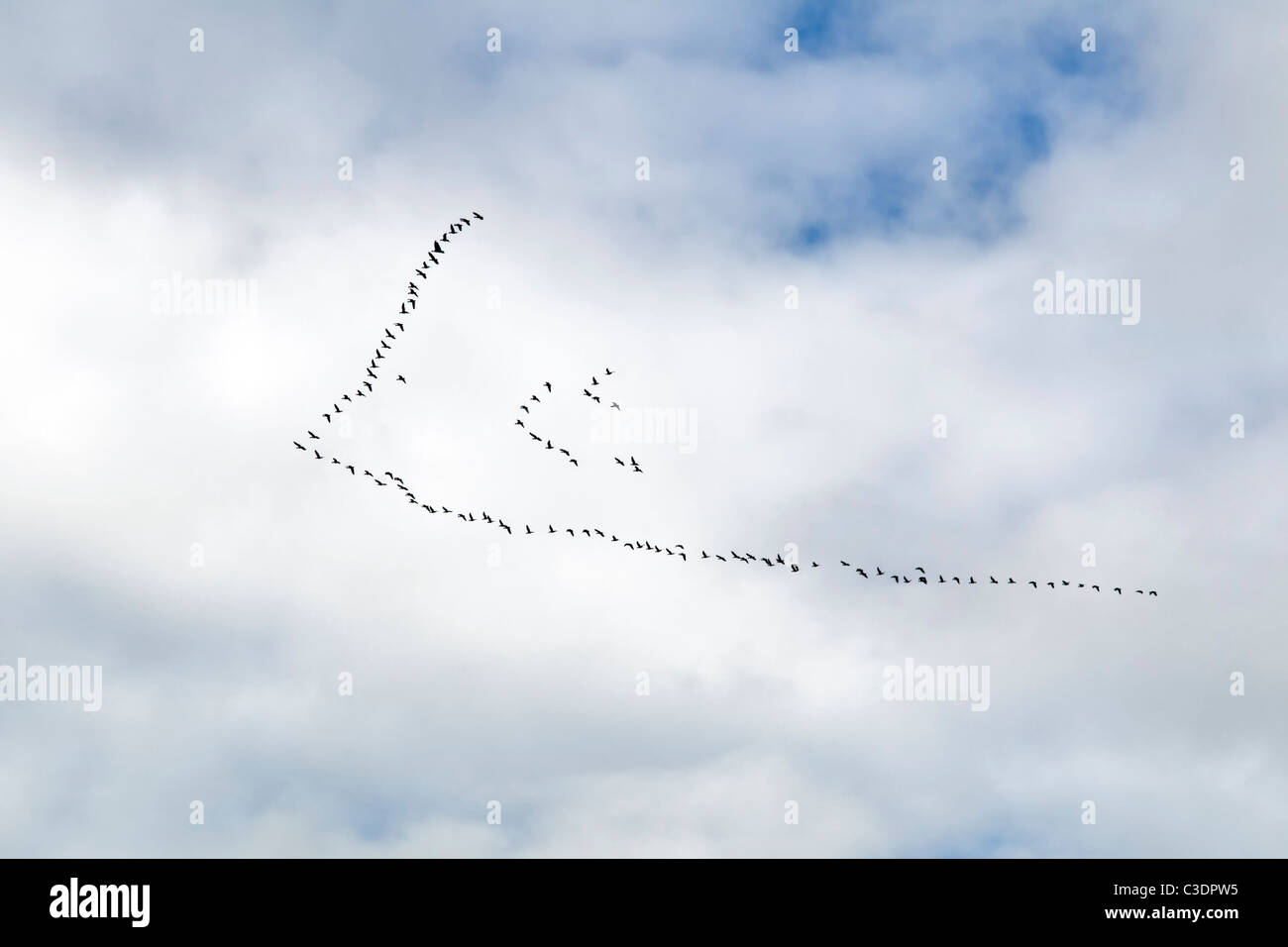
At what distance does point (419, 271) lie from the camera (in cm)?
13388
